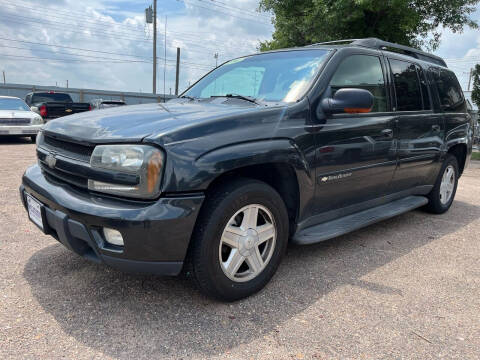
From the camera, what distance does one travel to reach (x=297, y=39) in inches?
511

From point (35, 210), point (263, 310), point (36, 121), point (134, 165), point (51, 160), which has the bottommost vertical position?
point (36, 121)

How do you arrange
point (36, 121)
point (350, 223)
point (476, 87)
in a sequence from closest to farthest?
point (350, 223), point (36, 121), point (476, 87)

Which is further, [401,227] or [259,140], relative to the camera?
[401,227]

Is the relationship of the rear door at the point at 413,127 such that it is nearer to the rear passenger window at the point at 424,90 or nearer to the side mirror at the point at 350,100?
the rear passenger window at the point at 424,90

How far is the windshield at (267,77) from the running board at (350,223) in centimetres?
102

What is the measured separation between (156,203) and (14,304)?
1202 millimetres

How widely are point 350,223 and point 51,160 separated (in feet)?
7.65

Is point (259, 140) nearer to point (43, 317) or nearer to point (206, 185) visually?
point (206, 185)

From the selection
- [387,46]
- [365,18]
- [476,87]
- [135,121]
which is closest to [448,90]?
[387,46]

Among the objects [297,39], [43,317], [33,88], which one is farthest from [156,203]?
[33,88]

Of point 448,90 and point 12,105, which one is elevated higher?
point 448,90

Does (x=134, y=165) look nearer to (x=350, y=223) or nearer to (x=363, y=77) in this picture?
(x=350, y=223)

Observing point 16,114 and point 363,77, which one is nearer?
point 363,77

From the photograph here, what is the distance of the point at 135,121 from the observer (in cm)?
241
